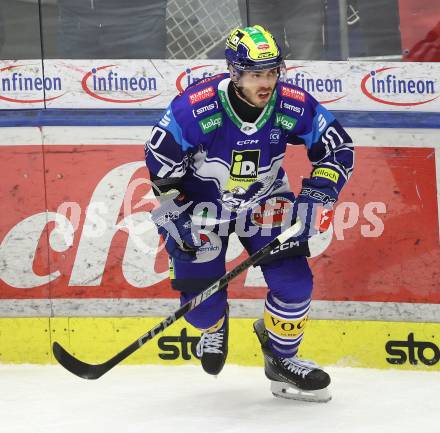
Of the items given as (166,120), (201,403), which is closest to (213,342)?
(201,403)

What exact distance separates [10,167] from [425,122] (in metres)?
2.06

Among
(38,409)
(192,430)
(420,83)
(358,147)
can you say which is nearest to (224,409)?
(192,430)

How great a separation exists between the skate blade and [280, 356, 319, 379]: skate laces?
3.0 inches

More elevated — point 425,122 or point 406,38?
point 406,38

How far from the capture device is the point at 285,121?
4.08 meters

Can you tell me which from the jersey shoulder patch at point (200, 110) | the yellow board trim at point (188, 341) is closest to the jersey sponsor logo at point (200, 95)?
the jersey shoulder patch at point (200, 110)

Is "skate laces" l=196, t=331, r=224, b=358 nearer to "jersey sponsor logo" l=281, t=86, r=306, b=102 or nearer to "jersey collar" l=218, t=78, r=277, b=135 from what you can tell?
"jersey collar" l=218, t=78, r=277, b=135

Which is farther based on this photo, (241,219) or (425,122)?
(425,122)

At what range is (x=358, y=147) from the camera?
5.13 metres

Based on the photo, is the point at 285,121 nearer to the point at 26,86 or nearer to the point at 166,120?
the point at 166,120

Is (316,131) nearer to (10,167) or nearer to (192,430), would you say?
(192,430)

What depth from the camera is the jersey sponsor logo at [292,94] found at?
161 inches

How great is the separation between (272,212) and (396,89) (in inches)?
49.2

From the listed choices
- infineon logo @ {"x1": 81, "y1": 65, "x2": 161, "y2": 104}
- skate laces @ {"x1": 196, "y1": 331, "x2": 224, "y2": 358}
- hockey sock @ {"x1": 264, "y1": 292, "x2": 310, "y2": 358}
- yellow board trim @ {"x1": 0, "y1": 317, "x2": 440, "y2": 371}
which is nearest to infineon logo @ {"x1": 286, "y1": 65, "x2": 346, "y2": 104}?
infineon logo @ {"x1": 81, "y1": 65, "x2": 161, "y2": 104}
